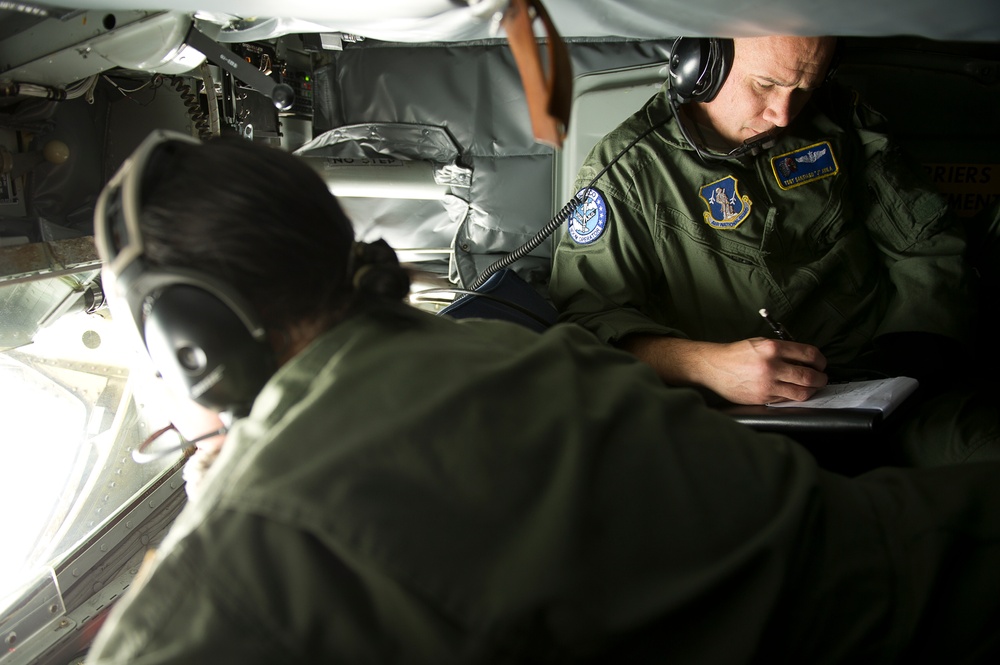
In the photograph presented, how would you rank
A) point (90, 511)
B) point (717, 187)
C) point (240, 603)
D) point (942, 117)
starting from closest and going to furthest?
1. point (240, 603)
2. point (90, 511)
3. point (717, 187)
4. point (942, 117)

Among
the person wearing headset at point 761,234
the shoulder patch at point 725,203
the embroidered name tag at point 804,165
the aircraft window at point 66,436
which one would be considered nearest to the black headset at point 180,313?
the aircraft window at point 66,436

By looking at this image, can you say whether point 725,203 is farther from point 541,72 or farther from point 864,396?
point 541,72

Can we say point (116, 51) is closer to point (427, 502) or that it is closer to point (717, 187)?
point (427, 502)

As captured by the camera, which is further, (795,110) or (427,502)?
(795,110)

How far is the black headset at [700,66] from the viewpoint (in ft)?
4.88

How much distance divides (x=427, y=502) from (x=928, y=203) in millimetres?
1722

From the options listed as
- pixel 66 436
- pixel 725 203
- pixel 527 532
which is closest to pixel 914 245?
pixel 725 203

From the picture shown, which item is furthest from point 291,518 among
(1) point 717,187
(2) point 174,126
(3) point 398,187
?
(3) point 398,187

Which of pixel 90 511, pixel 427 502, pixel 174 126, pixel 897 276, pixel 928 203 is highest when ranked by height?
pixel 174 126

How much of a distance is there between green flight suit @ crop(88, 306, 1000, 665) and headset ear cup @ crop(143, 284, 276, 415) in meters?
0.08

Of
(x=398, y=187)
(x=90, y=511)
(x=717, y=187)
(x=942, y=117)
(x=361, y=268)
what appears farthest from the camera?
(x=398, y=187)

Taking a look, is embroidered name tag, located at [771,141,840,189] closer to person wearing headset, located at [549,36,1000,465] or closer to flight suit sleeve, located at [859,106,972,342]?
person wearing headset, located at [549,36,1000,465]

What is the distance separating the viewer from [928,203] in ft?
5.52

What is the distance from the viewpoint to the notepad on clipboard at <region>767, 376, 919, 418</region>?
1.18 meters
